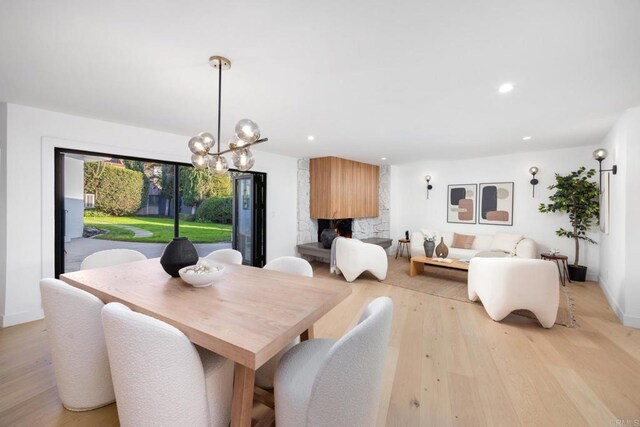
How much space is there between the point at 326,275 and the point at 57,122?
13.6ft

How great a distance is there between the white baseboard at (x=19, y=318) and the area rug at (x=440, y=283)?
143 inches

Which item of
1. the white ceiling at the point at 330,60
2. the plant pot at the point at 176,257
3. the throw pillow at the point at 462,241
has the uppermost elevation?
the white ceiling at the point at 330,60

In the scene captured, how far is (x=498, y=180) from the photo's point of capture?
533 cm

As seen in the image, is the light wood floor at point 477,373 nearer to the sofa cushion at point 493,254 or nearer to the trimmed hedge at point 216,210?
the sofa cushion at point 493,254

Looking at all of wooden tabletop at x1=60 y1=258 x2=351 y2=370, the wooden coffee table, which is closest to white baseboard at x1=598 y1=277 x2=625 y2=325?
the wooden coffee table

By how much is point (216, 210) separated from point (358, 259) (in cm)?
348

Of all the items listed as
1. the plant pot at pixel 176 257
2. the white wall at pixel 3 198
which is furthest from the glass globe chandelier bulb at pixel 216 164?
the white wall at pixel 3 198

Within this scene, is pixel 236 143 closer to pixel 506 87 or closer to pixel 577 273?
pixel 506 87

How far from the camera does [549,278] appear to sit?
103 inches

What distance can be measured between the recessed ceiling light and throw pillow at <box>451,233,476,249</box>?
3713mm

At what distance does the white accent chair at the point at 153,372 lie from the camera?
1.03m

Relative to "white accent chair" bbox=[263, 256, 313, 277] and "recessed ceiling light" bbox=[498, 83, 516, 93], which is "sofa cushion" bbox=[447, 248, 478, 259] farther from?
"white accent chair" bbox=[263, 256, 313, 277]

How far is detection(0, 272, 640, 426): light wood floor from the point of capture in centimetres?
159

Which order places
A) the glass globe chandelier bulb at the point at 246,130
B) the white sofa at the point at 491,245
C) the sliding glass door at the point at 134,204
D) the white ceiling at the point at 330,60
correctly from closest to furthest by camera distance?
the white ceiling at the point at 330,60 → the glass globe chandelier bulb at the point at 246,130 → the sliding glass door at the point at 134,204 → the white sofa at the point at 491,245
